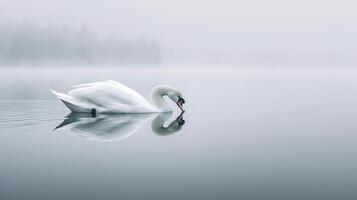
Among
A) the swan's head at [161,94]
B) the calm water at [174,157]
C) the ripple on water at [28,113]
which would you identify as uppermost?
the swan's head at [161,94]

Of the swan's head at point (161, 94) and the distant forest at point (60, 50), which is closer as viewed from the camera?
the swan's head at point (161, 94)

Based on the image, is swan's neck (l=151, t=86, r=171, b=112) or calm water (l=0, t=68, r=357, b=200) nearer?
calm water (l=0, t=68, r=357, b=200)

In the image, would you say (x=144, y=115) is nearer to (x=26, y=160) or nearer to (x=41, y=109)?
(x=41, y=109)

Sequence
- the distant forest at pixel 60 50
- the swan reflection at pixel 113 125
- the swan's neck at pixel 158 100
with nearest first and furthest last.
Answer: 1. the swan reflection at pixel 113 125
2. the swan's neck at pixel 158 100
3. the distant forest at pixel 60 50

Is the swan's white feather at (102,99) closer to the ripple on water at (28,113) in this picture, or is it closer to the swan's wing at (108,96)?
the swan's wing at (108,96)

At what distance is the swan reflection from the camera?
13.4 meters

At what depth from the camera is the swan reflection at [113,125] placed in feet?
43.8

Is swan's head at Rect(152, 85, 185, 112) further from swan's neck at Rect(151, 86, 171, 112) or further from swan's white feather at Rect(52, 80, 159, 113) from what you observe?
swan's white feather at Rect(52, 80, 159, 113)

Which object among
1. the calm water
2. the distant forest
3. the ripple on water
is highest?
the distant forest

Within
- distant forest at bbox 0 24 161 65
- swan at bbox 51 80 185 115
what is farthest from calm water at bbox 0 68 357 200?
distant forest at bbox 0 24 161 65

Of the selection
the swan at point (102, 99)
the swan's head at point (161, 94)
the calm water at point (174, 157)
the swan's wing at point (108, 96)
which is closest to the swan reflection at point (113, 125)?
the calm water at point (174, 157)

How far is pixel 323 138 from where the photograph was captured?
13.6 meters

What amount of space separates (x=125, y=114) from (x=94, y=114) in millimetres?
1114

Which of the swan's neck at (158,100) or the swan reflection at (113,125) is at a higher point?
the swan's neck at (158,100)
